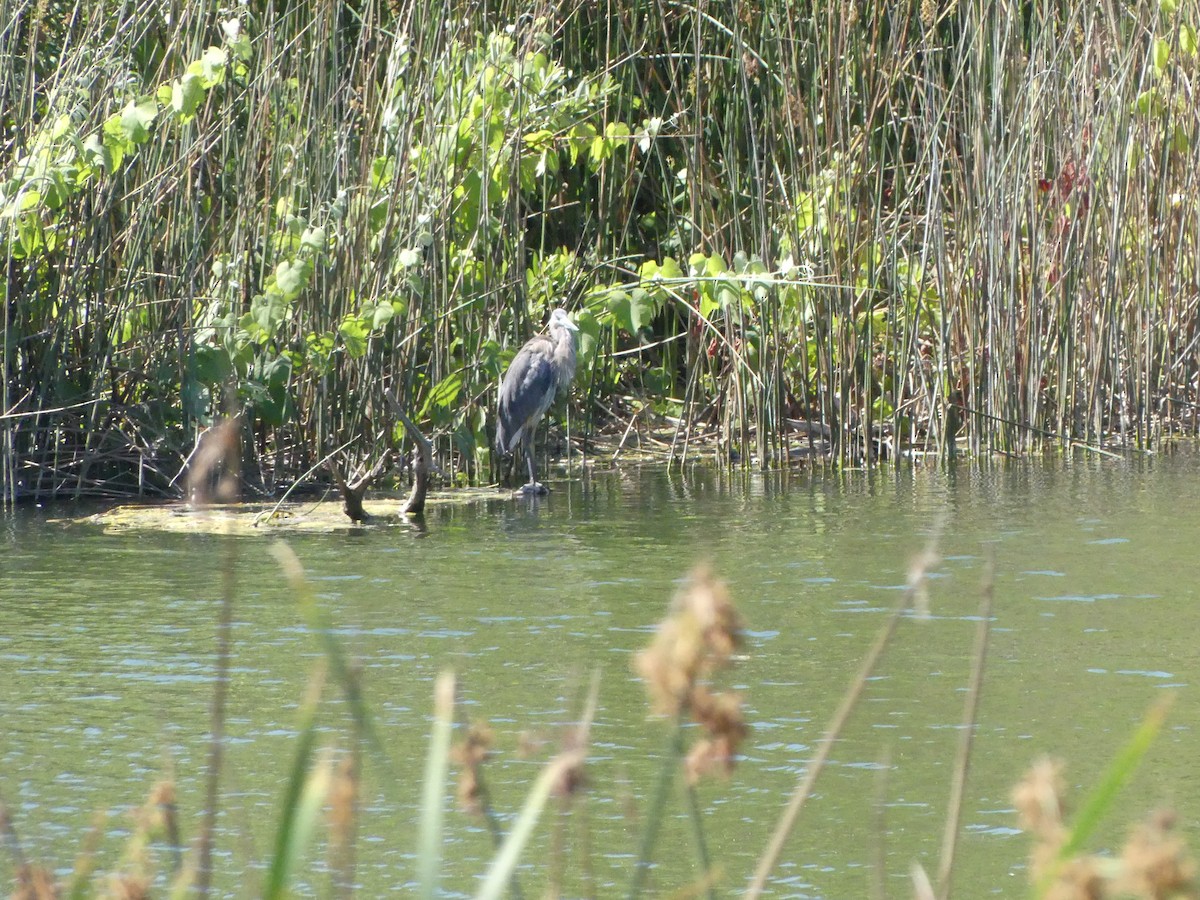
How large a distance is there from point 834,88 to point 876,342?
4.92 feet

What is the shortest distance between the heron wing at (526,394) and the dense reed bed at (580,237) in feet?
0.36

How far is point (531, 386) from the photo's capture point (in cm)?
806

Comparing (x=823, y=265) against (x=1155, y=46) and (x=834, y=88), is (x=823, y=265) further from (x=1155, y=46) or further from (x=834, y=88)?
(x=1155, y=46)

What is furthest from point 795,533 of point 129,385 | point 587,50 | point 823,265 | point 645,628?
point 587,50

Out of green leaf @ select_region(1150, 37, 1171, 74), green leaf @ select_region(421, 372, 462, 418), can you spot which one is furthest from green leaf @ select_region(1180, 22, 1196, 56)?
green leaf @ select_region(421, 372, 462, 418)

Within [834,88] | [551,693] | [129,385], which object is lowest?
[551,693]

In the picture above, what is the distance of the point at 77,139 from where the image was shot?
6551 millimetres

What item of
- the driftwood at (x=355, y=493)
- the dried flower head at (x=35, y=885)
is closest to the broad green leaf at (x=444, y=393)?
the driftwood at (x=355, y=493)

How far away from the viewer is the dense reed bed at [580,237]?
7.29 metres

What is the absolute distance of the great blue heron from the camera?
8.00 metres

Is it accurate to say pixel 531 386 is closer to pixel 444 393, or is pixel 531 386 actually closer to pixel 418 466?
pixel 444 393

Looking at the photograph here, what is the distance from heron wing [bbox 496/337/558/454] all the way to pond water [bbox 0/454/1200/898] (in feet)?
1.92

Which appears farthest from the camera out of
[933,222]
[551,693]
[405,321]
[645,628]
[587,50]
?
[587,50]

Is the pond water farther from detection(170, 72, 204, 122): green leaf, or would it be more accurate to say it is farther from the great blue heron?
detection(170, 72, 204, 122): green leaf
